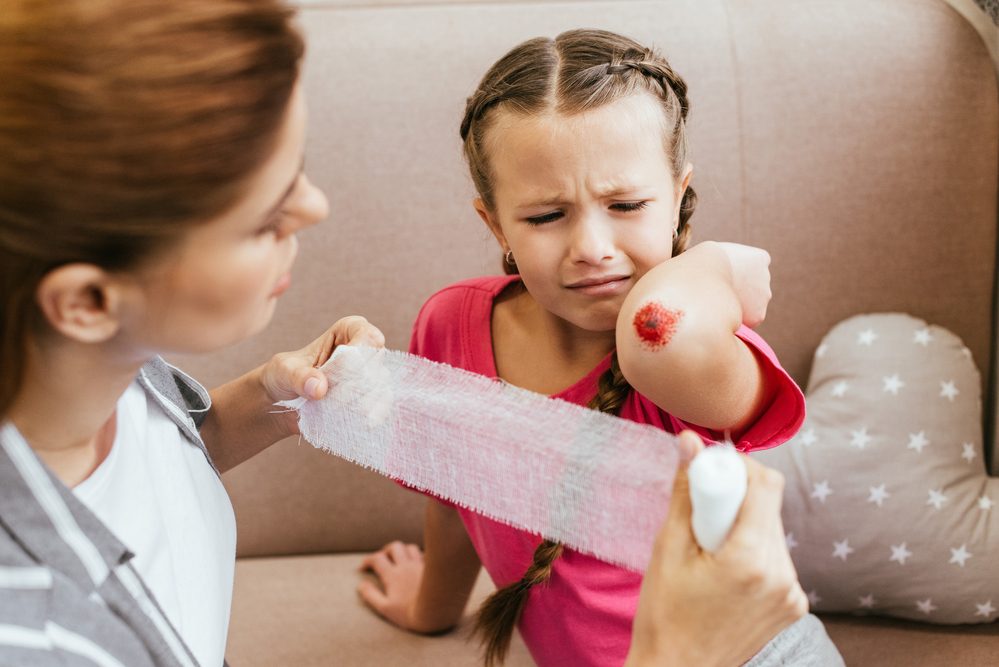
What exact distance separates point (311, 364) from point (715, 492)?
53 cm

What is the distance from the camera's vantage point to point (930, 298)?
1.54 meters

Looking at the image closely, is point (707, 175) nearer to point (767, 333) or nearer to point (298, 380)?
point (767, 333)

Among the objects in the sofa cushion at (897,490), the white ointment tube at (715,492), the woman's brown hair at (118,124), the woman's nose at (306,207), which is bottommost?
the sofa cushion at (897,490)

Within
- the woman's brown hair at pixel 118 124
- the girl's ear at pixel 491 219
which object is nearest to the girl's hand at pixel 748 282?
the girl's ear at pixel 491 219

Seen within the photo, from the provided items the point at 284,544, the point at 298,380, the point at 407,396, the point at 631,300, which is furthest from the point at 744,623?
the point at 284,544

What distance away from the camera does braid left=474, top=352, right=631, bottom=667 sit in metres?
1.05

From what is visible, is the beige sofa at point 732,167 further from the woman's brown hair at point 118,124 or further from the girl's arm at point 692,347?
the woman's brown hair at point 118,124

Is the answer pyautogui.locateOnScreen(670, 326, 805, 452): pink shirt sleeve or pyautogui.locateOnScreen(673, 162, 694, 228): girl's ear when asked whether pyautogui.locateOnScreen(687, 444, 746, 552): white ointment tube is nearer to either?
pyautogui.locateOnScreen(670, 326, 805, 452): pink shirt sleeve

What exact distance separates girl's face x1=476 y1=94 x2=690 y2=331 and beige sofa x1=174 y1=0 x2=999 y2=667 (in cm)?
52

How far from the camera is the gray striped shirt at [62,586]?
2.28 ft

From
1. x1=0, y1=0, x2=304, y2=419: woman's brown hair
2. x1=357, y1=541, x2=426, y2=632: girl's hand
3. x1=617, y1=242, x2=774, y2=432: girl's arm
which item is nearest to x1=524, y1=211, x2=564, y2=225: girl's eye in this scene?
x1=617, y1=242, x2=774, y2=432: girl's arm

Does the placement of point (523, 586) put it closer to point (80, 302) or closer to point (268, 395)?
point (268, 395)

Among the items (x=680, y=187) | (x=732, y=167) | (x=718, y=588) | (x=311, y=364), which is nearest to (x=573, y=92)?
(x=680, y=187)

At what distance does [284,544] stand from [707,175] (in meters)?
0.92
